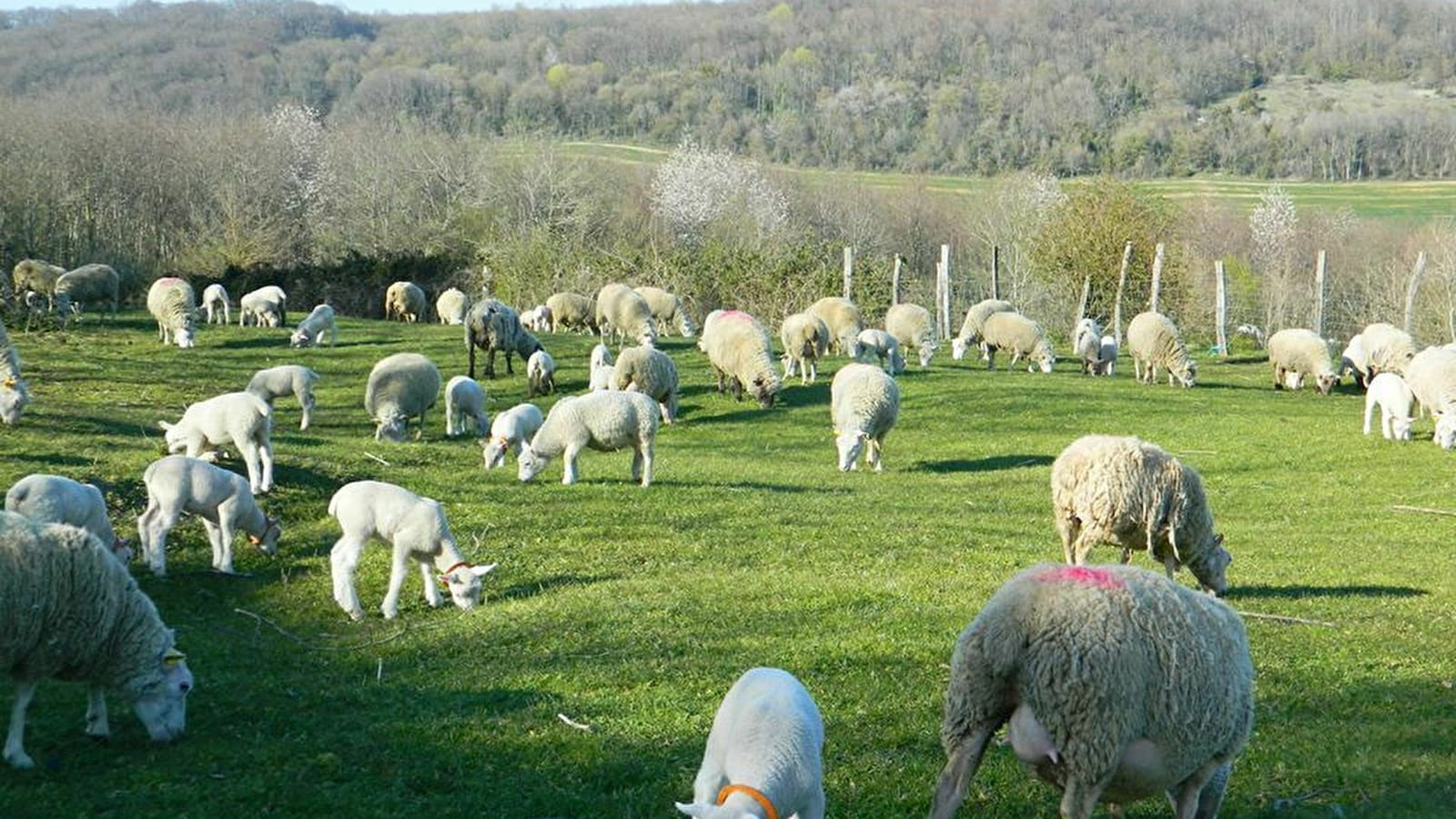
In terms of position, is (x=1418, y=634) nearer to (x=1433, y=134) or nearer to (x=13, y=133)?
(x=13, y=133)

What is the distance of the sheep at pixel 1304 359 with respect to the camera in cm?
3481

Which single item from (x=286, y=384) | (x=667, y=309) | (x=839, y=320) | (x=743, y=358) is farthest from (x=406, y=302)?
(x=286, y=384)

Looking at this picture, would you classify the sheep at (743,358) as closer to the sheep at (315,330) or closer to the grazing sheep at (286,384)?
the grazing sheep at (286,384)

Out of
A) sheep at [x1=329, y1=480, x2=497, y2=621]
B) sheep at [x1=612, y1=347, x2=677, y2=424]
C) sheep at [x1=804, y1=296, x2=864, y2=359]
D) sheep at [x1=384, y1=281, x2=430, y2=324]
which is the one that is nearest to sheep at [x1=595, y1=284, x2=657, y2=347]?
sheep at [x1=804, y1=296, x2=864, y2=359]

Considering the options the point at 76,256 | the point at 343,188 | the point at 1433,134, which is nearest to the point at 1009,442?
the point at 76,256

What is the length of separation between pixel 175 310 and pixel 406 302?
1382cm

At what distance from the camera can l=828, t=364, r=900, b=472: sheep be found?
2306 cm

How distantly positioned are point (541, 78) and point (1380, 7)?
4582 inches

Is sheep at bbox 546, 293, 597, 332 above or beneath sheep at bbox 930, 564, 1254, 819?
above

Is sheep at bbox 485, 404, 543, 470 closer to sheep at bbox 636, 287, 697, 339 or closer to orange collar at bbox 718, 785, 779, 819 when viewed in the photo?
orange collar at bbox 718, 785, 779, 819

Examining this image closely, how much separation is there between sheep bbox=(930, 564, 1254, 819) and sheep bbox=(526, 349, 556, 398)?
23.9m

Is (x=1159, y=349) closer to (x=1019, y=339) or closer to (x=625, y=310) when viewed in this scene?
(x=1019, y=339)

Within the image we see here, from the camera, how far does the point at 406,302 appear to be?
50.4m

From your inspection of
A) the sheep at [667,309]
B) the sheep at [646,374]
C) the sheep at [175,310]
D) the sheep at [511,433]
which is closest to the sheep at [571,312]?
the sheep at [667,309]
